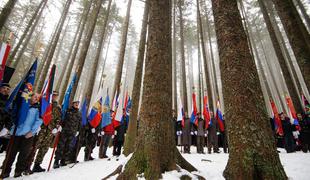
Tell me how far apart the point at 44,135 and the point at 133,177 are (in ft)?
13.6

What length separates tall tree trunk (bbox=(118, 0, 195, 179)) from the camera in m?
3.28

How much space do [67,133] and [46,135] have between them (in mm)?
745

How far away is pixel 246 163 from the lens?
8.48 ft

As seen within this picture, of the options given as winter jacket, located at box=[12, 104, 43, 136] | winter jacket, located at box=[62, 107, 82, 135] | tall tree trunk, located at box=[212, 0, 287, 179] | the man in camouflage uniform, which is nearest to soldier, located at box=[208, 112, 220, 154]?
winter jacket, located at box=[62, 107, 82, 135]

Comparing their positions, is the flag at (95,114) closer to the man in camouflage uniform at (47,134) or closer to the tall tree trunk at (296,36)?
the man in camouflage uniform at (47,134)

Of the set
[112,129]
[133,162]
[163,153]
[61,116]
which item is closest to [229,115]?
[163,153]

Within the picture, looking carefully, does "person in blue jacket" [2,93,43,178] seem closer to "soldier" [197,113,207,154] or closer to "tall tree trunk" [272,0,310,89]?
"tall tree trunk" [272,0,310,89]

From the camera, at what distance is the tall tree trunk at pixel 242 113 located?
255 cm

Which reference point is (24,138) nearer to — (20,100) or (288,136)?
(20,100)

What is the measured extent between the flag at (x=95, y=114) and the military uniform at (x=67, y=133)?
84 cm

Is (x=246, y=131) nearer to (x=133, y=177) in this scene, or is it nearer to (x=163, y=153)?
(x=163, y=153)

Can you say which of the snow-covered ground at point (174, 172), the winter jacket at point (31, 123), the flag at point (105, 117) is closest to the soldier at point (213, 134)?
the snow-covered ground at point (174, 172)

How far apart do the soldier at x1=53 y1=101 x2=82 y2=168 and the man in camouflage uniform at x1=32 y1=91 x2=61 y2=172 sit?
1.35 feet

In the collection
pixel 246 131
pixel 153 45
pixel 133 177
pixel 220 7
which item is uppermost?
pixel 220 7
